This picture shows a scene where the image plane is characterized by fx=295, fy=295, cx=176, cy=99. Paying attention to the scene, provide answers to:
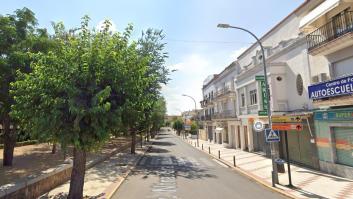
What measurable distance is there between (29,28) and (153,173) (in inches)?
560

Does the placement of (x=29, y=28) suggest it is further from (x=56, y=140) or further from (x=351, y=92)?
(x=351, y=92)

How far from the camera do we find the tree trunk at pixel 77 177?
11273 millimetres

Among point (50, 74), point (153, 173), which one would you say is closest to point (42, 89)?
point (50, 74)

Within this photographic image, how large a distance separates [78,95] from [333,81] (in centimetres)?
1242

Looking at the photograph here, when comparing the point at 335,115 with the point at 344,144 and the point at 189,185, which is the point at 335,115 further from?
the point at 189,185

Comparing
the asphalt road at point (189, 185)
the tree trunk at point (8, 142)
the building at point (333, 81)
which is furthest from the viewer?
the tree trunk at point (8, 142)

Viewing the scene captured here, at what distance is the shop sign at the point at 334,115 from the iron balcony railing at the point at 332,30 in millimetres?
3839

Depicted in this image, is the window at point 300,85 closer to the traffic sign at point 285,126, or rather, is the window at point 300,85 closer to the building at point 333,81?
the building at point 333,81

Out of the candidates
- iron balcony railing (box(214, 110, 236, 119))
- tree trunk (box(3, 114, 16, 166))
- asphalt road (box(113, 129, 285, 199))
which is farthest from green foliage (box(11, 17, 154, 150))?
iron balcony railing (box(214, 110, 236, 119))

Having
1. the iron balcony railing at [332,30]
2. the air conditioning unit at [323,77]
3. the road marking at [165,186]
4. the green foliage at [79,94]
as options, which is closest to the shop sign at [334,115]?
the air conditioning unit at [323,77]

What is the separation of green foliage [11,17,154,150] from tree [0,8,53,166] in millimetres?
9098

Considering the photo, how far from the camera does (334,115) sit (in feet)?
53.0

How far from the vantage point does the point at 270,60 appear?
24.9 meters

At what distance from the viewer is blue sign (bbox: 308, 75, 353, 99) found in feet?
46.0
